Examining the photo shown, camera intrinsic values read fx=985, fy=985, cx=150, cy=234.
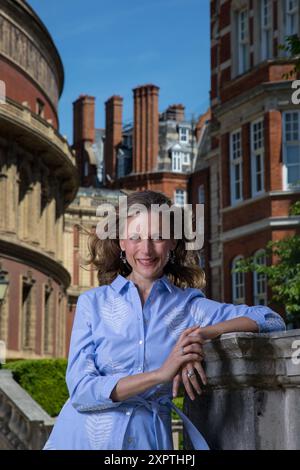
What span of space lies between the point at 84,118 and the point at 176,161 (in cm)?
1467

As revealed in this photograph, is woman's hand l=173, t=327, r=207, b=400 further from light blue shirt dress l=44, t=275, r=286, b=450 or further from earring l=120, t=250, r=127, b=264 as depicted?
earring l=120, t=250, r=127, b=264

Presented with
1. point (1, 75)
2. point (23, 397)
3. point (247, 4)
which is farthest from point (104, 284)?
point (1, 75)

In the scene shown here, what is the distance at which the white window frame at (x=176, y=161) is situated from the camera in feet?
246

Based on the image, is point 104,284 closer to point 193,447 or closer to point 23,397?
point 193,447

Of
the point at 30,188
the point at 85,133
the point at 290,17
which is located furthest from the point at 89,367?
the point at 85,133

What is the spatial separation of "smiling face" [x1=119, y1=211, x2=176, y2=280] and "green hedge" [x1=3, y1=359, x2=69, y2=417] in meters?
20.2

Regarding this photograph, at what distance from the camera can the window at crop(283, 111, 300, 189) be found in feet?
97.0

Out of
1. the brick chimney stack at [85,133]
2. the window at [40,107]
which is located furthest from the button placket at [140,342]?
the brick chimney stack at [85,133]

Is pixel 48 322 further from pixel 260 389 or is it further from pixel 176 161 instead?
pixel 260 389

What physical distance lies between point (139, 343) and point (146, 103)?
73.8 meters

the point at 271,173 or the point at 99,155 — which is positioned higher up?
the point at 99,155

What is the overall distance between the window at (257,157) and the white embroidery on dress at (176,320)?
26069 millimetres

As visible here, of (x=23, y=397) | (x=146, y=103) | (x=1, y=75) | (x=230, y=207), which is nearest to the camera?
(x=23, y=397)
